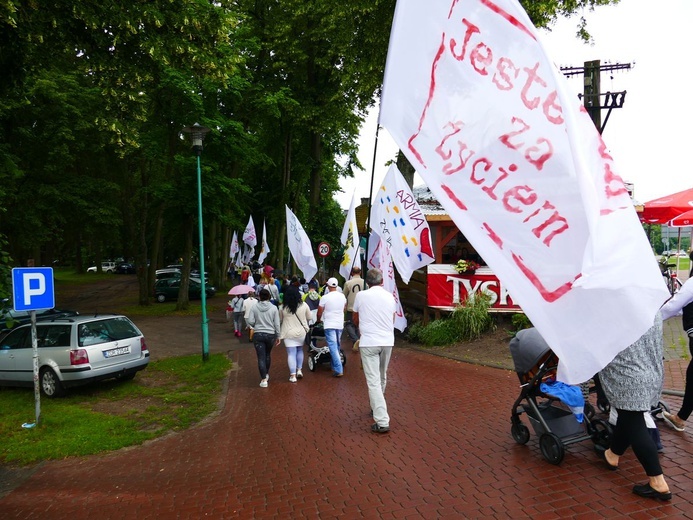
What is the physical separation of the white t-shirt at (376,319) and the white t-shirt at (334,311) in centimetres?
356

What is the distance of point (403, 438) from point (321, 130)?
832 inches

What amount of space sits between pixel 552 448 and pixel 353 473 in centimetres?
200

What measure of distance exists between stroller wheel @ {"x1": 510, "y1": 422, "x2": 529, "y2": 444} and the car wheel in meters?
8.31

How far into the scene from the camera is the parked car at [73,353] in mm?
9945

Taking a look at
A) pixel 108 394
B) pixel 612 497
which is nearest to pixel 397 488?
pixel 612 497

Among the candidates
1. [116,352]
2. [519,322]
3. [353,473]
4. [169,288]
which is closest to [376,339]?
[353,473]

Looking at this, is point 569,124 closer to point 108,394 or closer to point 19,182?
point 108,394

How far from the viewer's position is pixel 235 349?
14.8 metres

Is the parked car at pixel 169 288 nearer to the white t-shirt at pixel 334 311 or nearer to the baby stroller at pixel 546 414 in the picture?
the white t-shirt at pixel 334 311

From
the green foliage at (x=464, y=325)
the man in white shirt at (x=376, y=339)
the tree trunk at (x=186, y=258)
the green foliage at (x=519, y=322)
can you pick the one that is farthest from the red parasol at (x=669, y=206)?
the tree trunk at (x=186, y=258)

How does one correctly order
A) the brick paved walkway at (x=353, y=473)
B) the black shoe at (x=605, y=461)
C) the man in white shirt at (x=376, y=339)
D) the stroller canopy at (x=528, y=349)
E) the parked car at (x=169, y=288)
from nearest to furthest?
the brick paved walkway at (x=353, y=473)
the black shoe at (x=605, y=461)
the stroller canopy at (x=528, y=349)
the man in white shirt at (x=376, y=339)
the parked car at (x=169, y=288)

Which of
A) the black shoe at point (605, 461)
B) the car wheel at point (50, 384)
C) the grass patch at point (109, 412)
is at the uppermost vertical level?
the black shoe at point (605, 461)

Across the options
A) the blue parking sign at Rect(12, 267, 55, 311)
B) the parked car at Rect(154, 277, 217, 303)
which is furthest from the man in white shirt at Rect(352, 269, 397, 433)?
the parked car at Rect(154, 277, 217, 303)

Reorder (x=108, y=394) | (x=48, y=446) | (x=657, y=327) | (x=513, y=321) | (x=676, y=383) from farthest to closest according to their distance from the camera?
(x=513, y=321), (x=108, y=394), (x=676, y=383), (x=48, y=446), (x=657, y=327)
